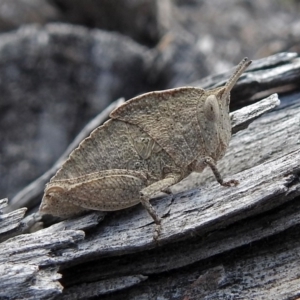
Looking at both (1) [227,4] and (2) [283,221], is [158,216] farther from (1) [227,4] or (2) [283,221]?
(1) [227,4]

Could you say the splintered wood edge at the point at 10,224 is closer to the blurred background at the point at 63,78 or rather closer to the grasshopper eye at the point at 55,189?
the grasshopper eye at the point at 55,189

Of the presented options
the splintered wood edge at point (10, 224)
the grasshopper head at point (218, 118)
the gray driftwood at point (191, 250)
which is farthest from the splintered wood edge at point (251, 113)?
the splintered wood edge at point (10, 224)

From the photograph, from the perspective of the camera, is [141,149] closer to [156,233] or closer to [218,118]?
[218,118]

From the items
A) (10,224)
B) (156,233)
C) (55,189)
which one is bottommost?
(156,233)

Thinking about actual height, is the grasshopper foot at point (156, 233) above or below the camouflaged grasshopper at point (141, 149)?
below

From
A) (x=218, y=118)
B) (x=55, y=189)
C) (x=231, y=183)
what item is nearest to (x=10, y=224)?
(x=55, y=189)
